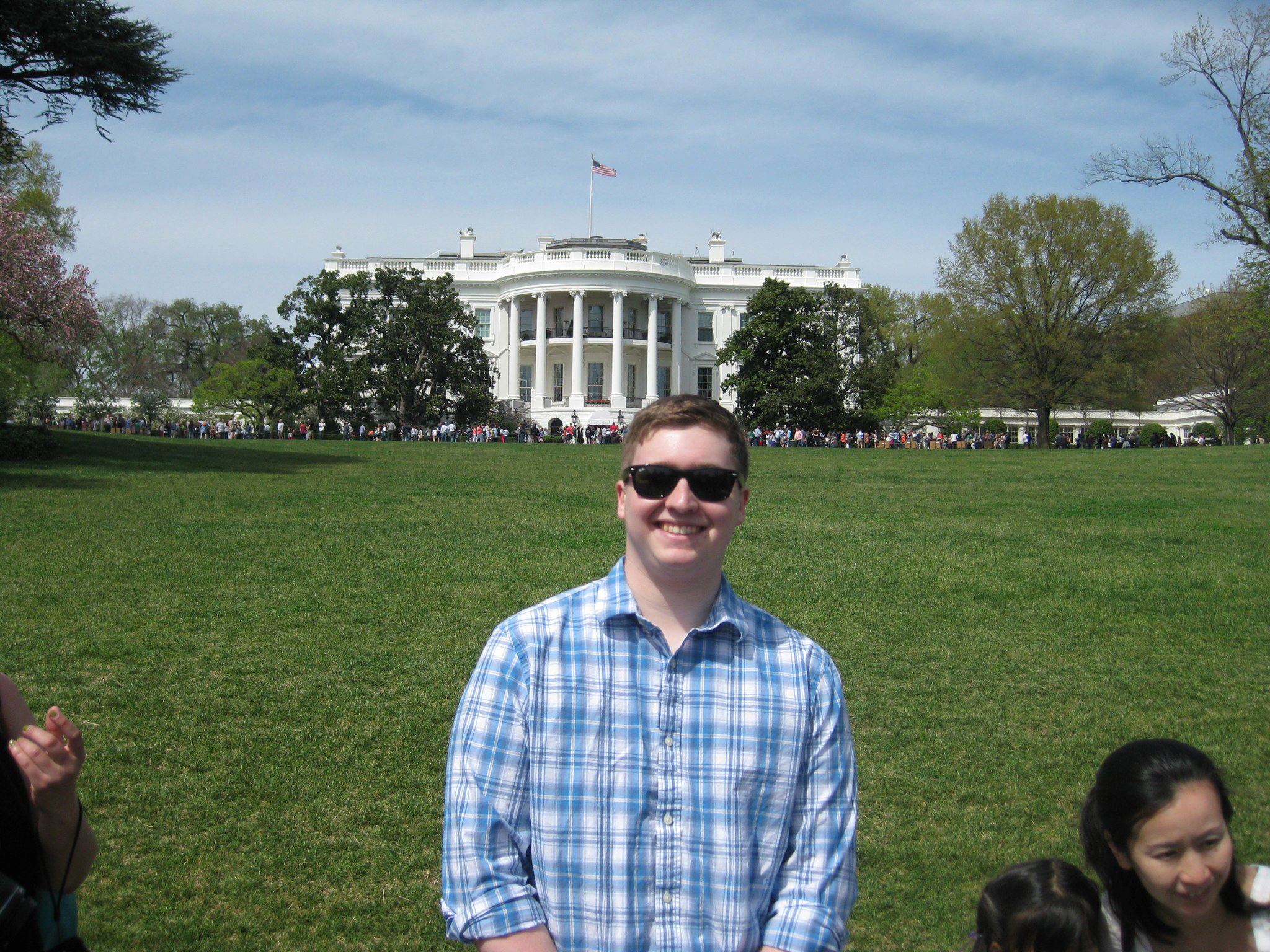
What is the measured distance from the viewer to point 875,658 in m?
7.90

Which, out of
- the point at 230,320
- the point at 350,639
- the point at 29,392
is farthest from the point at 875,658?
the point at 230,320

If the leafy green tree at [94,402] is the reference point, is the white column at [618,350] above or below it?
above

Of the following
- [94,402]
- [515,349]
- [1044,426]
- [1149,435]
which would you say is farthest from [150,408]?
[1149,435]

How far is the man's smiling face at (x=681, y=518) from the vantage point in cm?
235

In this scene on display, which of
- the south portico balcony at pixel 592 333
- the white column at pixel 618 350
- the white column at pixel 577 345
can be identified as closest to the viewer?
the white column at pixel 618 350

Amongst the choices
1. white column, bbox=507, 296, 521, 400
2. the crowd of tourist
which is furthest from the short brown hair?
white column, bbox=507, 296, 521, 400

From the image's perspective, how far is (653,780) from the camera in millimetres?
2289

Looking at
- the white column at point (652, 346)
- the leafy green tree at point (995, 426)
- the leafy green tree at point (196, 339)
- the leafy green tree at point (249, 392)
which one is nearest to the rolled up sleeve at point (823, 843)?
the leafy green tree at point (249, 392)

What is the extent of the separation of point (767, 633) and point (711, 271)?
231 ft

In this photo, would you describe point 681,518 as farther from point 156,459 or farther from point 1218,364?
point 1218,364

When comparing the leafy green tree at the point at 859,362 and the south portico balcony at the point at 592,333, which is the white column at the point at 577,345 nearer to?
the south portico balcony at the point at 592,333

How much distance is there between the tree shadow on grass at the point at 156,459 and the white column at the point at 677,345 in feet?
130

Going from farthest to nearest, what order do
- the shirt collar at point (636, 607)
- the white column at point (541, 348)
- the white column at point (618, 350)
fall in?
the white column at point (541, 348), the white column at point (618, 350), the shirt collar at point (636, 607)

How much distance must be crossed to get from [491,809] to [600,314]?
6651 centimetres
